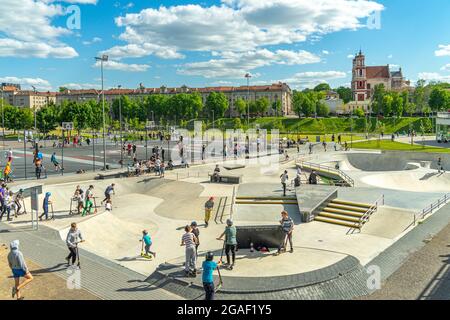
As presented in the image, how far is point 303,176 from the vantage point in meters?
30.0

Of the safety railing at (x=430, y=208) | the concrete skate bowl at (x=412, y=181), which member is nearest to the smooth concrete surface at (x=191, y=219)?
the safety railing at (x=430, y=208)

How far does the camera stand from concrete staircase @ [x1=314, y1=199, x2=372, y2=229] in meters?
17.4

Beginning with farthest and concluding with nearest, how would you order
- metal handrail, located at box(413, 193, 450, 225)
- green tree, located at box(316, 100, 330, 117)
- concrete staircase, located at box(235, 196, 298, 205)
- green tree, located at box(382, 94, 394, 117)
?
1. green tree, located at box(316, 100, 330, 117)
2. green tree, located at box(382, 94, 394, 117)
3. concrete staircase, located at box(235, 196, 298, 205)
4. metal handrail, located at box(413, 193, 450, 225)

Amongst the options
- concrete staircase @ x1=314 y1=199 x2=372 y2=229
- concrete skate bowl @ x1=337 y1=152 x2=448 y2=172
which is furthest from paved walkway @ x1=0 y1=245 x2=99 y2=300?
concrete skate bowl @ x1=337 y1=152 x2=448 y2=172

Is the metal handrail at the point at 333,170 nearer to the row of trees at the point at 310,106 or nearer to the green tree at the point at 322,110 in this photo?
the row of trees at the point at 310,106

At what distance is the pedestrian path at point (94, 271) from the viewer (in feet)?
31.4

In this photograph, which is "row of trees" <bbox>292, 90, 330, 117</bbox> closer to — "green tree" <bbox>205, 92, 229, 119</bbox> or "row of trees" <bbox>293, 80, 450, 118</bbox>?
"row of trees" <bbox>293, 80, 450, 118</bbox>

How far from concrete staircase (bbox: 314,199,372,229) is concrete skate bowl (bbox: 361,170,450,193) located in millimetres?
8707

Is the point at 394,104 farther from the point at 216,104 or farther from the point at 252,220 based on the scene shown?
the point at 252,220

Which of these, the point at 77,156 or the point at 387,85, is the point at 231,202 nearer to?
the point at 77,156

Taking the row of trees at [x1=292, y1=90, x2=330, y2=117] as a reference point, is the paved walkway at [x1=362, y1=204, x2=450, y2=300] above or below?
below

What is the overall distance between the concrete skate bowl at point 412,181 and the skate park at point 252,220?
9 cm
